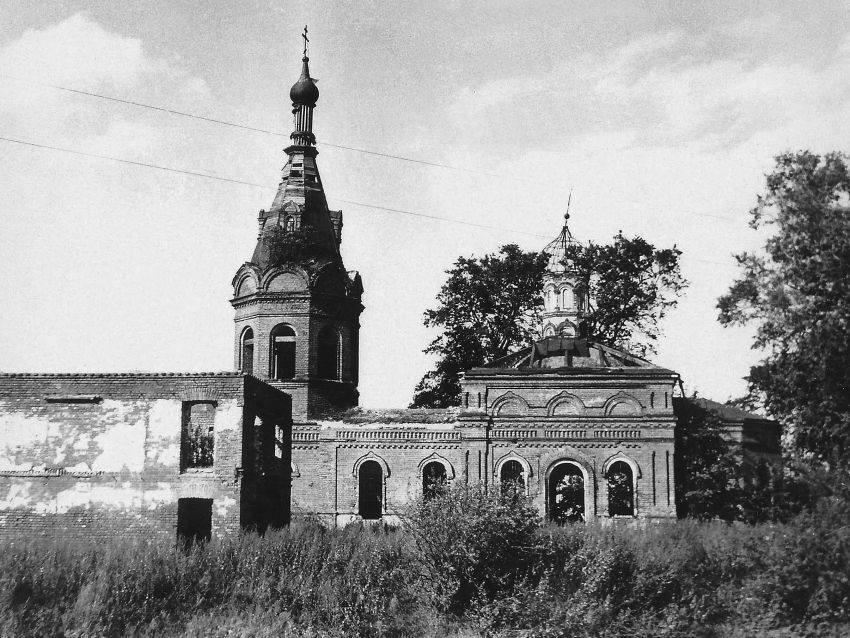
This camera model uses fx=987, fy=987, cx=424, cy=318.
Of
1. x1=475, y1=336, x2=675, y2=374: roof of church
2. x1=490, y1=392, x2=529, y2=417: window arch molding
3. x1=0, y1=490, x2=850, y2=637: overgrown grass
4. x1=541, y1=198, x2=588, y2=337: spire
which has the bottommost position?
x1=0, y1=490, x2=850, y2=637: overgrown grass

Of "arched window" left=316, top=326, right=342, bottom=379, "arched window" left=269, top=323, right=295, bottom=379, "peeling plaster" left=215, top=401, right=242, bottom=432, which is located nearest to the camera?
"peeling plaster" left=215, top=401, right=242, bottom=432

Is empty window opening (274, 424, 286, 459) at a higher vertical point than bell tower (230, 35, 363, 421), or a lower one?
lower

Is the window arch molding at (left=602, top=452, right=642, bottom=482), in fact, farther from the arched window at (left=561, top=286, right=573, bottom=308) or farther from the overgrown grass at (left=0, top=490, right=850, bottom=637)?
the overgrown grass at (left=0, top=490, right=850, bottom=637)

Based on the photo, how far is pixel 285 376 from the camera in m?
31.3

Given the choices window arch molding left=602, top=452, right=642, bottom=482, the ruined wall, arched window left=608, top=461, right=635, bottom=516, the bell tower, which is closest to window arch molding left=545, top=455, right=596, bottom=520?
window arch molding left=602, top=452, right=642, bottom=482

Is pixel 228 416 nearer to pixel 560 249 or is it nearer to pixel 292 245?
pixel 292 245

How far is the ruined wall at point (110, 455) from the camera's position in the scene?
19031 millimetres

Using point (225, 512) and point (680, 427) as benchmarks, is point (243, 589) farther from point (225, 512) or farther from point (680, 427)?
point (680, 427)

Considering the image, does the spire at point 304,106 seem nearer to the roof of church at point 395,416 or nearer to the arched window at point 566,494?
the roof of church at point 395,416

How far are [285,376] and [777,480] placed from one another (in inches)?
746

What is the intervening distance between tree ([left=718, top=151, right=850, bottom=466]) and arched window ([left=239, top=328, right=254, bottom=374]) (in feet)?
54.9

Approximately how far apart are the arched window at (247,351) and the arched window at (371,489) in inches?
194

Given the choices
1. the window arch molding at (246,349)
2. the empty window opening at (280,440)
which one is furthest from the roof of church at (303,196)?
the empty window opening at (280,440)

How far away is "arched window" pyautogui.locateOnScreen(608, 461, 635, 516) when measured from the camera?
29.9 m
